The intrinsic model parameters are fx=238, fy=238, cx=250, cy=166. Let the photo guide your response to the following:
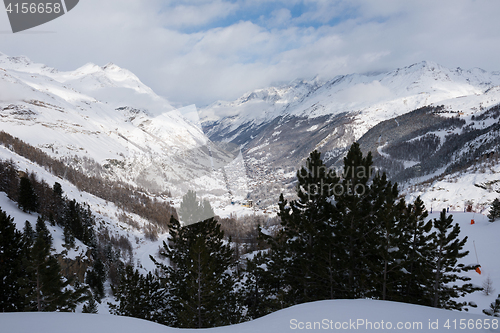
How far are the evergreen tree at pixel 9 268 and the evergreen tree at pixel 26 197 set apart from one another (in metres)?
38.4

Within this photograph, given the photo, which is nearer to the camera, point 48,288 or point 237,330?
point 237,330

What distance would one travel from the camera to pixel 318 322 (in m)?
7.54

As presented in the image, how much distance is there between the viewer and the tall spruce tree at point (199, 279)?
1458 cm

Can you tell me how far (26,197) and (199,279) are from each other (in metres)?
48.5

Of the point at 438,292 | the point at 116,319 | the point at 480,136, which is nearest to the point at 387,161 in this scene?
the point at 480,136

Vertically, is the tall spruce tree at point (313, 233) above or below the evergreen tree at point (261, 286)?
above

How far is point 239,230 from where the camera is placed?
85.8 m

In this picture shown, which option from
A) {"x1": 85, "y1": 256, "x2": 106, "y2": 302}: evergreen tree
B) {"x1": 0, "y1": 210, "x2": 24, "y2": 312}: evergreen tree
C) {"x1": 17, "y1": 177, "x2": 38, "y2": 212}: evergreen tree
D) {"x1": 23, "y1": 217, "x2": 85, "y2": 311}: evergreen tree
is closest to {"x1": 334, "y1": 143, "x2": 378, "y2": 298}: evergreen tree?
{"x1": 23, "y1": 217, "x2": 85, "y2": 311}: evergreen tree

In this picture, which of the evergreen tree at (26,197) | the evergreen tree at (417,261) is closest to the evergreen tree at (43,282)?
the evergreen tree at (417,261)

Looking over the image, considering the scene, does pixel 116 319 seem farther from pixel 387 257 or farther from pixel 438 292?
pixel 438 292

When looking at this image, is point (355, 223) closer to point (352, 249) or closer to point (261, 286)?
point (352, 249)

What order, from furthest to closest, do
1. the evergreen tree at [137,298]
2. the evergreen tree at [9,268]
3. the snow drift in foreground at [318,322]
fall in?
the evergreen tree at [137,298]
the evergreen tree at [9,268]
the snow drift in foreground at [318,322]

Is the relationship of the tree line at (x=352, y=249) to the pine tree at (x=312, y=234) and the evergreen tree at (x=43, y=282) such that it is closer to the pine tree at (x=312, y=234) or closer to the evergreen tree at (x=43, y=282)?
the pine tree at (x=312, y=234)

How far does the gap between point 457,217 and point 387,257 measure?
3530cm
